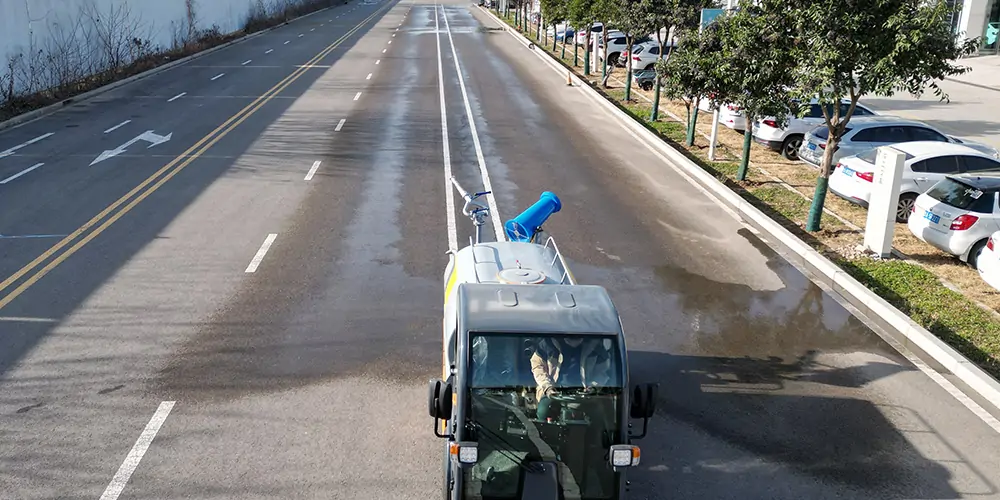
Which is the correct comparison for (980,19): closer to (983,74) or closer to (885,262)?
(983,74)

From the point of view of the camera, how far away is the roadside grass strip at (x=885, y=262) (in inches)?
455

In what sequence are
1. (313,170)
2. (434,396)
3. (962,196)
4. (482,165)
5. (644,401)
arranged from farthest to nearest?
(482,165)
(313,170)
(962,196)
(644,401)
(434,396)

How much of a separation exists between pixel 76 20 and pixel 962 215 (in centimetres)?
3236

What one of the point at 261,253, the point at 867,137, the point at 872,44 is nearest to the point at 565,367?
the point at 261,253

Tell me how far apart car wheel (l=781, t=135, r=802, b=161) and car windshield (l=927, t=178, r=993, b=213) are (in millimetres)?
8061

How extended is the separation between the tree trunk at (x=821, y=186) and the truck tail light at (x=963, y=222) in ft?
7.50

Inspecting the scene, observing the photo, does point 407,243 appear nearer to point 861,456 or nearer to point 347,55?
point 861,456

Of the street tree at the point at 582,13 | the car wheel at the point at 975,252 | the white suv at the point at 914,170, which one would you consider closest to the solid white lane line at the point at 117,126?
the street tree at the point at 582,13

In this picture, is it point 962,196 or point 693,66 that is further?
point 693,66

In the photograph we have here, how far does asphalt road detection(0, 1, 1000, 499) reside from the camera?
8211 mm

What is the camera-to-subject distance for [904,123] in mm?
20844

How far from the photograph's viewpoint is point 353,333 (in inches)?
441

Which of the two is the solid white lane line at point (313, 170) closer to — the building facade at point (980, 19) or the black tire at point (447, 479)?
the black tire at point (447, 479)

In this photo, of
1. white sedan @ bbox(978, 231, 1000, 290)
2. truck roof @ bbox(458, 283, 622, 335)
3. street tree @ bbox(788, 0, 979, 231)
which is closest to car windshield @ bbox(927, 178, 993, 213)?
white sedan @ bbox(978, 231, 1000, 290)
